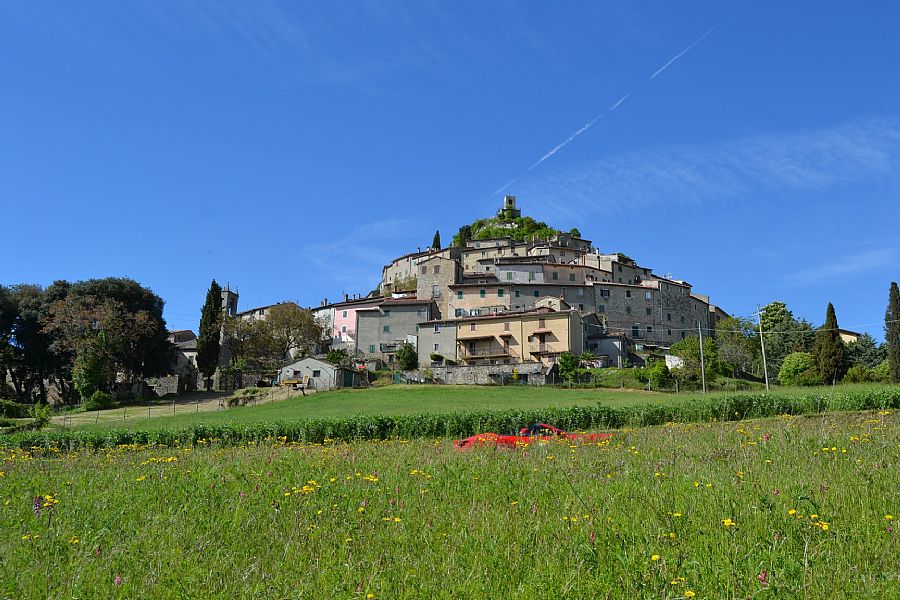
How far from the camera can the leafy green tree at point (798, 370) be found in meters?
68.2

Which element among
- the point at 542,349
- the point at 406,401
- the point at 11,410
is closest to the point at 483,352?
the point at 542,349

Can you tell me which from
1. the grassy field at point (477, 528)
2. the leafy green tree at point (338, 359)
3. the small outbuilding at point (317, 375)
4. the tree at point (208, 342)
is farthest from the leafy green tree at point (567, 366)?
the grassy field at point (477, 528)

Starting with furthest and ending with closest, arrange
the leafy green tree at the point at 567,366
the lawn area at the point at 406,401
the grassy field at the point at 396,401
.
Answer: the leafy green tree at the point at 567,366 < the grassy field at the point at 396,401 < the lawn area at the point at 406,401

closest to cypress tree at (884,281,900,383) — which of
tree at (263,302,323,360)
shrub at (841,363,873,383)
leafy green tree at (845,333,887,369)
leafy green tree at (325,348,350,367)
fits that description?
shrub at (841,363,873,383)

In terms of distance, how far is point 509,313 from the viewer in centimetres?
8538

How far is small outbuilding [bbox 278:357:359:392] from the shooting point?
245 feet

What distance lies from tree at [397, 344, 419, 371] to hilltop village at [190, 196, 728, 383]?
1600 mm

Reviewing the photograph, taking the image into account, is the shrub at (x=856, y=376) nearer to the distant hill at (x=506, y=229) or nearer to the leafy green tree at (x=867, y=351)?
the leafy green tree at (x=867, y=351)

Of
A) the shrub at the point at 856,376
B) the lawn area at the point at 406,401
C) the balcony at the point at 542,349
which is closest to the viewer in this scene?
the lawn area at the point at 406,401

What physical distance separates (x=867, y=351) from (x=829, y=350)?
25.1m

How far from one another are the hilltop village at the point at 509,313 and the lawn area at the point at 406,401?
9278 mm

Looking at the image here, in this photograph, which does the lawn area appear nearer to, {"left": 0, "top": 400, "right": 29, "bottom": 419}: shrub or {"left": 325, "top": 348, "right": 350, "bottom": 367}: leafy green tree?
{"left": 0, "top": 400, "right": 29, "bottom": 419}: shrub

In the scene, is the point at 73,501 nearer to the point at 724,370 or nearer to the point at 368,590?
the point at 368,590

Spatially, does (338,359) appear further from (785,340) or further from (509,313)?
(785,340)
